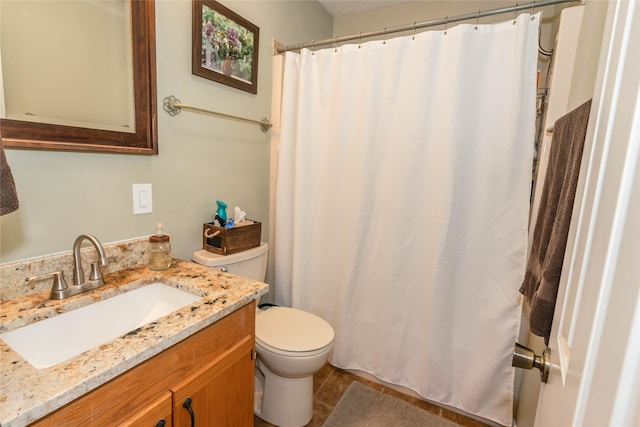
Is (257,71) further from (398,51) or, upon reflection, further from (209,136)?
(398,51)

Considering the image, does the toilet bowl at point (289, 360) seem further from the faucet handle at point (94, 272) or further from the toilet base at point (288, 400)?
the faucet handle at point (94, 272)

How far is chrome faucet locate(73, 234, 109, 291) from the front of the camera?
0.97 m

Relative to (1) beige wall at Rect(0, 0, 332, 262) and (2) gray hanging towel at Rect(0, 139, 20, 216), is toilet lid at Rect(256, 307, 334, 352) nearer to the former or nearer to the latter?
(1) beige wall at Rect(0, 0, 332, 262)

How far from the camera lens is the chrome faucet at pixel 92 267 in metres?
0.97

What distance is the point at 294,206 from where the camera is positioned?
1941 millimetres

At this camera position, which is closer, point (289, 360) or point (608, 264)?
point (608, 264)

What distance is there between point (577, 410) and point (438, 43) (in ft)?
5.11

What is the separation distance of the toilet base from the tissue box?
62 cm

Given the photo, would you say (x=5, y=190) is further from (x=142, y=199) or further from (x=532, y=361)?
(x=532, y=361)

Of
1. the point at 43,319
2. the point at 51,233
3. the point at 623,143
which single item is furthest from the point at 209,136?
the point at 623,143

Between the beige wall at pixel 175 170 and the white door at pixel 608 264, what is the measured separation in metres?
1.40

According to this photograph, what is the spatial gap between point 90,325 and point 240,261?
0.67m

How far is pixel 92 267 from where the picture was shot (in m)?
1.05

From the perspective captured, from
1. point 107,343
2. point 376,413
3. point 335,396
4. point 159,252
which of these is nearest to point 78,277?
point 159,252
